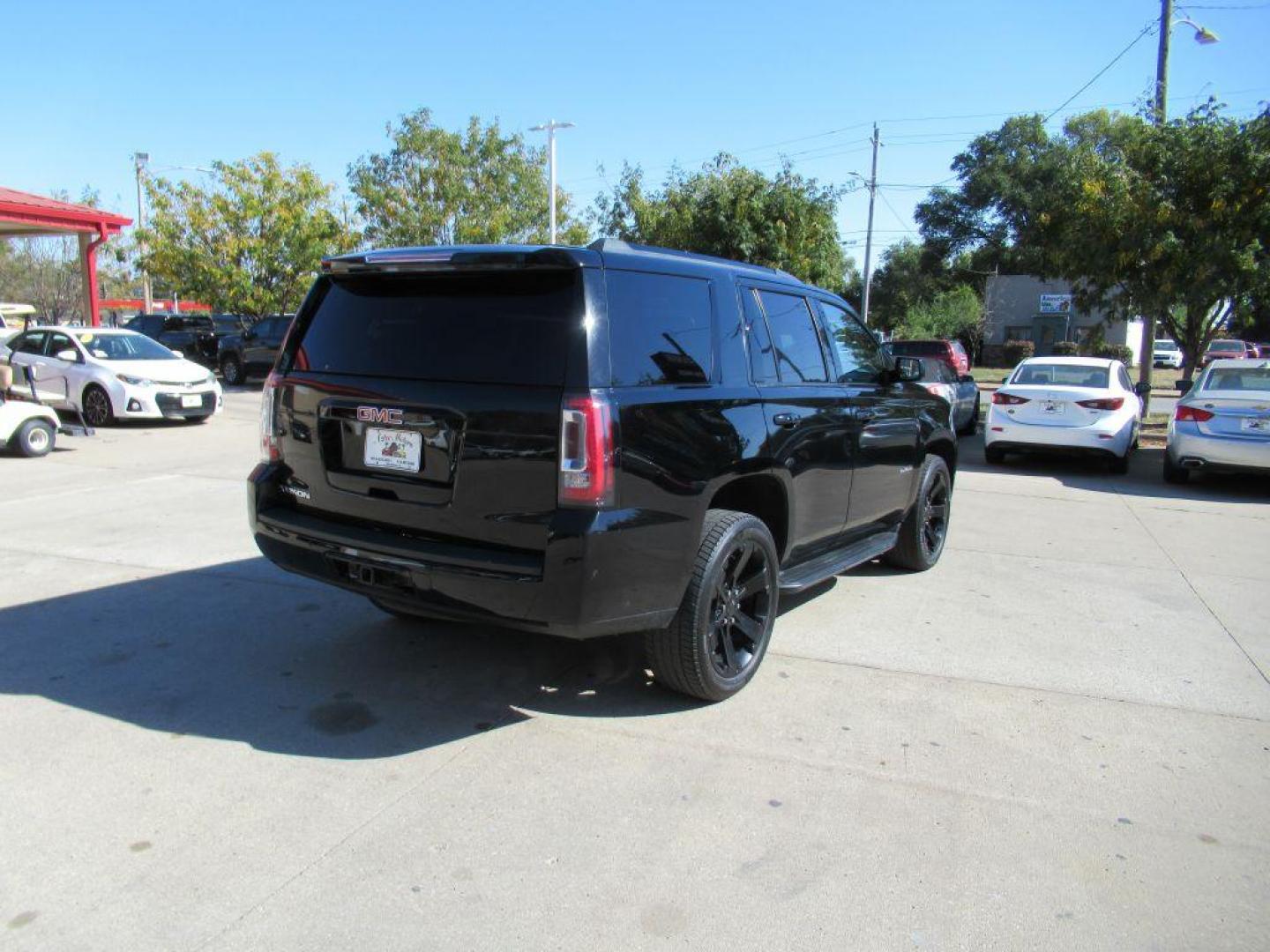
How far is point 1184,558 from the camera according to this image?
7.59 metres

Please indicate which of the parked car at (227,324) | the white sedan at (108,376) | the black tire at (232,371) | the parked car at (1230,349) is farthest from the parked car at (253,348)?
the parked car at (1230,349)

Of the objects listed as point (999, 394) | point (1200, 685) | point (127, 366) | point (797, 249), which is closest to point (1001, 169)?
point (797, 249)

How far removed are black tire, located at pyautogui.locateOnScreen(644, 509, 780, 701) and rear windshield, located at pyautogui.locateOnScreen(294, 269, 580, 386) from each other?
105 cm

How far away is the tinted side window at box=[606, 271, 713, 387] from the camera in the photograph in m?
3.72

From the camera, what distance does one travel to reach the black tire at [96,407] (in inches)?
553

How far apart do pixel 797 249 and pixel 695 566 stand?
2117 centimetres

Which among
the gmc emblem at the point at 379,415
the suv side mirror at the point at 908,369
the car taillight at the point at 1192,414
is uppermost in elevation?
the suv side mirror at the point at 908,369

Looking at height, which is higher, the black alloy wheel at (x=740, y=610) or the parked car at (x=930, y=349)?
the parked car at (x=930, y=349)

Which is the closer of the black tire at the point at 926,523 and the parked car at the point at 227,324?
the black tire at the point at 926,523

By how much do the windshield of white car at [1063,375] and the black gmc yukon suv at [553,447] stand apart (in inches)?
357

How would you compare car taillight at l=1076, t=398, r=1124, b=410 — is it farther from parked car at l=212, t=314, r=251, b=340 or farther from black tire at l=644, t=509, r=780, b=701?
parked car at l=212, t=314, r=251, b=340

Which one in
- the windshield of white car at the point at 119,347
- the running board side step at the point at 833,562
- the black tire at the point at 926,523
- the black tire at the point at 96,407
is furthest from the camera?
the windshield of white car at the point at 119,347

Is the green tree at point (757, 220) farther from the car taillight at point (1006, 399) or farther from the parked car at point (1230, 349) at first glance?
the parked car at point (1230, 349)

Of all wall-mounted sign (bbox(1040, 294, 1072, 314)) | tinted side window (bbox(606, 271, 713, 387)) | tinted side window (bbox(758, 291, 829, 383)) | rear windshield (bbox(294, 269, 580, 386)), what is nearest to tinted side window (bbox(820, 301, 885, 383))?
tinted side window (bbox(758, 291, 829, 383))
